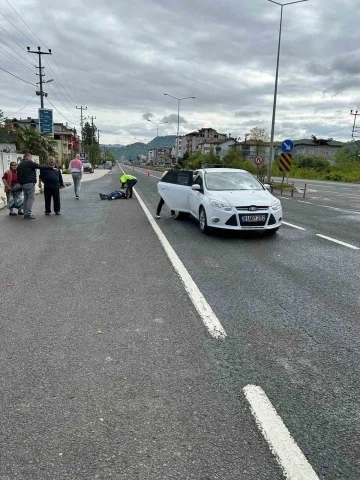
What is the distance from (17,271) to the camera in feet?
19.0

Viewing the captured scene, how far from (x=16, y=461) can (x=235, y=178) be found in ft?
28.5

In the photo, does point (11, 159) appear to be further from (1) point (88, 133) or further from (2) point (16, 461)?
(1) point (88, 133)

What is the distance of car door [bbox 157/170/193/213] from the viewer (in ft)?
34.1

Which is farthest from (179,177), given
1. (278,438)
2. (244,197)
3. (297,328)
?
(278,438)

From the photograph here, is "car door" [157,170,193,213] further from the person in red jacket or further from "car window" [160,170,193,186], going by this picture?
the person in red jacket

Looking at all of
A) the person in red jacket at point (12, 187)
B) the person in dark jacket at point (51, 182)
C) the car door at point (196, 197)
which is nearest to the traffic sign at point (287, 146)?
the car door at point (196, 197)

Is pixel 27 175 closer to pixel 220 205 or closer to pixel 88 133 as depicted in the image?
pixel 220 205

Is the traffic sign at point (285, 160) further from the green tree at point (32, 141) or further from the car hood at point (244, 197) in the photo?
the green tree at point (32, 141)

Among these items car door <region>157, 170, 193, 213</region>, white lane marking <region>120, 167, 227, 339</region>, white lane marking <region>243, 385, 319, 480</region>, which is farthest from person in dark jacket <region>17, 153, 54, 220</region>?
white lane marking <region>243, 385, 319, 480</region>

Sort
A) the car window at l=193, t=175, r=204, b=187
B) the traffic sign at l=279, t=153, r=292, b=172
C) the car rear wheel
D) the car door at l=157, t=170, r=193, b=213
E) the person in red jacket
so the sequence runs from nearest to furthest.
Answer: the car rear wheel < the car window at l=193, t=175, r=204, b=187 < the car door at l=157, t=170, r=193, b=213 < the person in red jacket < the traffic sign at l=279, t=153, r=292, b=172

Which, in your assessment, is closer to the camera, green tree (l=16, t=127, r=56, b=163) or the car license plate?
the car license plate

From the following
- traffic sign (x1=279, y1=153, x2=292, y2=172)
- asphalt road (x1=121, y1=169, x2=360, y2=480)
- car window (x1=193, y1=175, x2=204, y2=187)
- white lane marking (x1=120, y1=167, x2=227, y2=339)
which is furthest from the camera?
traffic sign (x1=279, y1=153, x2=292, y2=172)

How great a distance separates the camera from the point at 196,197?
955cm

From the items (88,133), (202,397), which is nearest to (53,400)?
(202,397)
